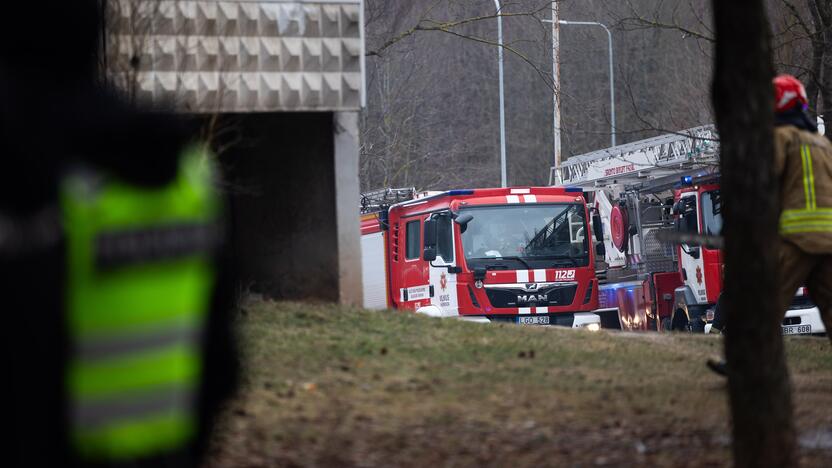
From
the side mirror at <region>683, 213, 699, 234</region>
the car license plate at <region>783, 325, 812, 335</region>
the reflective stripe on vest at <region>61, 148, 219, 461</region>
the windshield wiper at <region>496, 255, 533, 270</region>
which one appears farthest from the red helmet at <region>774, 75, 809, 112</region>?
the windshield wiper at <region>496, 255, 533, 270</region>

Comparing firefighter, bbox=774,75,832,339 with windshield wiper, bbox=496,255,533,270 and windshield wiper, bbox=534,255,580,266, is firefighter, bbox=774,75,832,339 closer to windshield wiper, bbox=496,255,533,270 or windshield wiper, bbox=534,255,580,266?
windshield wiper, bbox=496,255,533,270

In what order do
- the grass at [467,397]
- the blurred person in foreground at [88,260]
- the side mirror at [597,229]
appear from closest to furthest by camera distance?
the blurred person in foreground at [88,260]
the grass at [467,397]
the side mirror at [597,229]

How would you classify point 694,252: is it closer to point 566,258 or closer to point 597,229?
point 597,229

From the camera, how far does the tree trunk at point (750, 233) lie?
4.28 meters

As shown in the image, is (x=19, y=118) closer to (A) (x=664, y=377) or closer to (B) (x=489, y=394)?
(B) (x=489, y=394)

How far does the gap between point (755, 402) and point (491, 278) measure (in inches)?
526

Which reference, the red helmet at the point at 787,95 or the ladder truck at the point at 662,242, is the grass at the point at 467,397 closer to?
the red helmet at the point at 787,95

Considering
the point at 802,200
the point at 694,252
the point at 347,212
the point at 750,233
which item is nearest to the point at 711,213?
the point at 694,252

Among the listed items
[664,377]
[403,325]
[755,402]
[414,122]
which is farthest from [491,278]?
[414,122]

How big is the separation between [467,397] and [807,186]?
2277mm

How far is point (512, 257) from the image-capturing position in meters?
17.9

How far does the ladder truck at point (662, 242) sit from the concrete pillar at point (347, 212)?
598cm

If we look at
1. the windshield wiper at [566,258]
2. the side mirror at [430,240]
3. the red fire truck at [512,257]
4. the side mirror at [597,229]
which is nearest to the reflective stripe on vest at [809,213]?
the red fire truck at [512,257]

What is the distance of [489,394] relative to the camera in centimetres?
687
